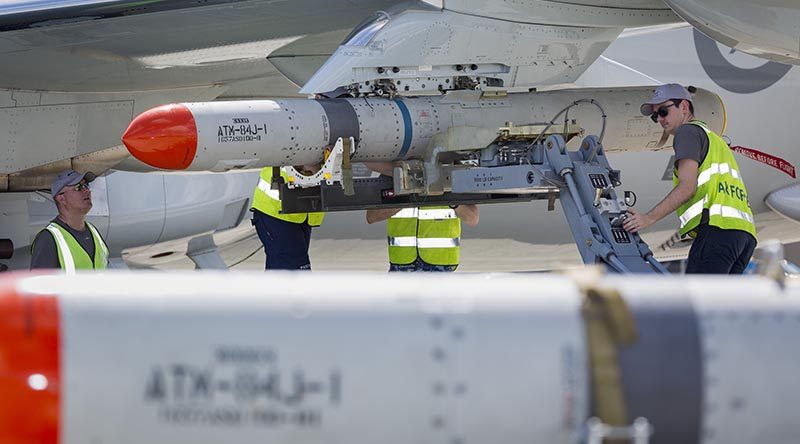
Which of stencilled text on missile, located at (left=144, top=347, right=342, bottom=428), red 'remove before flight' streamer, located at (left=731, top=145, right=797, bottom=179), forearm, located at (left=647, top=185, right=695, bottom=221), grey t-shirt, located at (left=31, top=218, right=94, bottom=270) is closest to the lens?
stencilled text on missile, located at (left=144, top=347, right=342, bottom=428)

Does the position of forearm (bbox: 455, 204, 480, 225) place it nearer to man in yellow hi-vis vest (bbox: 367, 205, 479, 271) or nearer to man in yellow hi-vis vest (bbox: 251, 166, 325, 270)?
man in yellow hi-vis vest (bbox: 367, 205, 479, 271)

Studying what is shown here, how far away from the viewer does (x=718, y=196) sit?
668 centimetres

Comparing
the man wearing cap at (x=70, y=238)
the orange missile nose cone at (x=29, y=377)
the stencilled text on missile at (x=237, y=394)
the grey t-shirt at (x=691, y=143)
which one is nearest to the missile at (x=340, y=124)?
the man wearing cap at (x=70, y=238)

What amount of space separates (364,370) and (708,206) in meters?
3.90

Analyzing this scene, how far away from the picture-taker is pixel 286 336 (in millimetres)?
3377

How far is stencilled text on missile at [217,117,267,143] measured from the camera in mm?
6859

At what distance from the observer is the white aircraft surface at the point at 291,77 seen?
24.9 feet

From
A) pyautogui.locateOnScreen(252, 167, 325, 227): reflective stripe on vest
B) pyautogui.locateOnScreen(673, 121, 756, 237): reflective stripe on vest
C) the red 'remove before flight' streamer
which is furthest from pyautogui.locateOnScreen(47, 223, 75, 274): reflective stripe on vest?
the red 'remove before flight' streamer

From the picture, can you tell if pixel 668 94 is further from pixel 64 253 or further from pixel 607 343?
pixel 607 343

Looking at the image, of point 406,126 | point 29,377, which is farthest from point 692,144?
point 29,377

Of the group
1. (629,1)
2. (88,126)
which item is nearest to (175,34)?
(88,126)

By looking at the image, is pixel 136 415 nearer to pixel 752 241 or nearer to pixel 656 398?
pixel 656 398

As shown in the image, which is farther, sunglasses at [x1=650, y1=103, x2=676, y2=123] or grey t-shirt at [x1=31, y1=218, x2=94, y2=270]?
sunglasses at [x1=650, y1=103, x2=676, y2=123]

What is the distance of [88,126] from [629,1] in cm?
448
